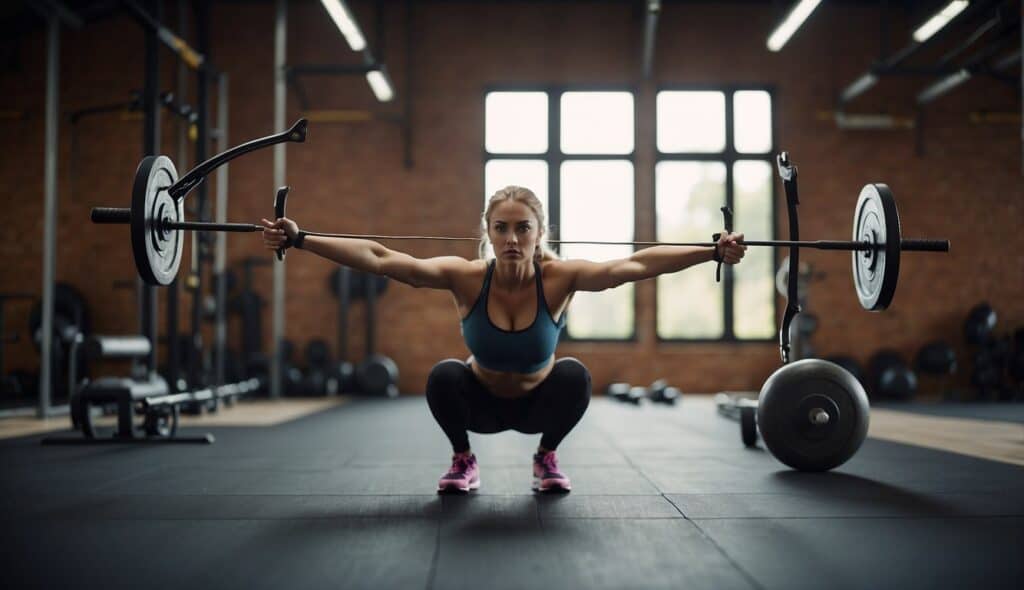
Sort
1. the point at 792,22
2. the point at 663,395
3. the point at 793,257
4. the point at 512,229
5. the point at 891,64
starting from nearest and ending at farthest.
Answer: the point at 512,229, the point at 793,257, the point at 792,22, the point at 663,395, the point at 891,64

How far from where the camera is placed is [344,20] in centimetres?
526

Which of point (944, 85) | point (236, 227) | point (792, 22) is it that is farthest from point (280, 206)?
point (944, 85)

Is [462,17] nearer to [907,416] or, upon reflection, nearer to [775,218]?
[775,218]

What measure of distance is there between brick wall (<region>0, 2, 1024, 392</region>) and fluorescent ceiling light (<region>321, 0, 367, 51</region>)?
5.18 feet

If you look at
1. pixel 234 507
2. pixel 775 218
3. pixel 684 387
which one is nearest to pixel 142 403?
pixel 234 507

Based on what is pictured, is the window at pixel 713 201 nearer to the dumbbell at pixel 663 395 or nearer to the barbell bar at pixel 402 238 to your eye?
the dumbbell at pixel 663 395

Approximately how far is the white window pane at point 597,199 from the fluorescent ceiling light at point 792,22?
170 centimetres

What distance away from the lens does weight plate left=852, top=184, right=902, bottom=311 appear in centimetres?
205

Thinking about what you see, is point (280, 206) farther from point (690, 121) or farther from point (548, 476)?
point (690, 121)

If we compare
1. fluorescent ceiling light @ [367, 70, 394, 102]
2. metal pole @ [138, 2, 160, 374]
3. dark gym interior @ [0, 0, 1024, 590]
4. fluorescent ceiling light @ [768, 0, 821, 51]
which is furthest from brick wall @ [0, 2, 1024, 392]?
metal pole @ [138, 2, 160, 374]

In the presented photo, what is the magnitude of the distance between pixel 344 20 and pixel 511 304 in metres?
3.93

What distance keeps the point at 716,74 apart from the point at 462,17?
245cm

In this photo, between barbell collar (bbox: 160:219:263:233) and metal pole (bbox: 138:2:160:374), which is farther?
metal pole (bbox: 138:2:160:374)

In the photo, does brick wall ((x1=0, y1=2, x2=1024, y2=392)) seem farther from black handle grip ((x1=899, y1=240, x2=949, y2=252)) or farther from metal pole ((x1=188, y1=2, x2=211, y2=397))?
black handle grip ((x1=899, y1=240, x2=949, y2=252))
